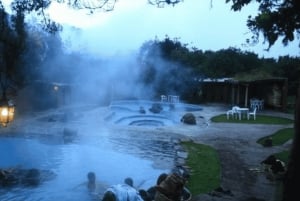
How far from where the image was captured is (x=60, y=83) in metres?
26.8

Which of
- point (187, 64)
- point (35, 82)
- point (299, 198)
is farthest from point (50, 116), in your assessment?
point (299, 198)

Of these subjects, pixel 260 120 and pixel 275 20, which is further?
pixel 260 120

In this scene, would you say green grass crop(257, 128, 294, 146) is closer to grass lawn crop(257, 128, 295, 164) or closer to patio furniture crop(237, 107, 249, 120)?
grass lawn crop(257, 128, 295, 164)

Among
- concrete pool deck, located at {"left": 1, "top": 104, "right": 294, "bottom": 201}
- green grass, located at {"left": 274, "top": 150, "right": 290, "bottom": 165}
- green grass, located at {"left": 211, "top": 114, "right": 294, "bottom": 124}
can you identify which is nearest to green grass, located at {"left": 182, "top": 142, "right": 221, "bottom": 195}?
concrete pool deck, located at {"left": 1, "top": 104, "right": 294, "bottom": 201}

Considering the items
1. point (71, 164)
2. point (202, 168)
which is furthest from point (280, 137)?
point (71, 164)

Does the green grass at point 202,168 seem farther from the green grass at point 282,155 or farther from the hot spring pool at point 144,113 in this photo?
the hot spring pool at point 144,113

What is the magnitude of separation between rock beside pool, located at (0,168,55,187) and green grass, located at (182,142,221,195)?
3920mm

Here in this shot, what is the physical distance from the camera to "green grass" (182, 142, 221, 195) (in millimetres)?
8859

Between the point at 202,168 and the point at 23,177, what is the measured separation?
4849 millimetres

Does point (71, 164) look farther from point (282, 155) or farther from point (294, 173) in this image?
point (294, 173)

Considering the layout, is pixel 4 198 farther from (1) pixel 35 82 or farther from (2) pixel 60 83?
(2) pixel 60 83

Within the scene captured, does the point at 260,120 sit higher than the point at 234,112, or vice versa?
the point at 234,112

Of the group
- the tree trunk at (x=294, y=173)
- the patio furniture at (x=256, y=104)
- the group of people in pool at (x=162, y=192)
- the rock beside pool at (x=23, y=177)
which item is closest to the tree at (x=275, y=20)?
the tree trunk at (x=294, y=173)

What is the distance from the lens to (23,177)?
33.4ft
